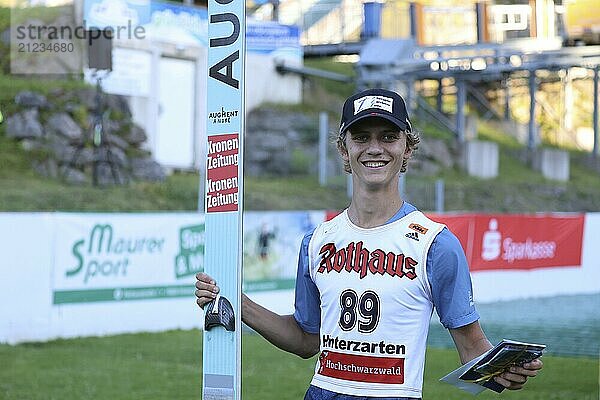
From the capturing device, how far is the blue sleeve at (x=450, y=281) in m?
4.02

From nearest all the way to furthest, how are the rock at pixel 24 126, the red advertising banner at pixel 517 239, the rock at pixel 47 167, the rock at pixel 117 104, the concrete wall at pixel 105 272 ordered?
the concrete wall at pixel 105 272, the red advertising banner at pixel 517 239, the rock at pixel 47 167, the rock at pixel 24 126, the rock at pixel 117 104

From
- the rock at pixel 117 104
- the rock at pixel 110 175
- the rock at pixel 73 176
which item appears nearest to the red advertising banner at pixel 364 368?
the rock at pixel 73 176

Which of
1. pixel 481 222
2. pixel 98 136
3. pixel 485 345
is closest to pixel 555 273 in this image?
pixel 481 222

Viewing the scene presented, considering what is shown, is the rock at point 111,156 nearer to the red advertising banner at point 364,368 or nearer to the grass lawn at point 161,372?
the grass lawn at point 161,372

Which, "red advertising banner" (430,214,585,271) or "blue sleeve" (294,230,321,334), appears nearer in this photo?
"blue sleeve" (294,230,321,334)

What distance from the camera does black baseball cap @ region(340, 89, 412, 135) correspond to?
4051 mm

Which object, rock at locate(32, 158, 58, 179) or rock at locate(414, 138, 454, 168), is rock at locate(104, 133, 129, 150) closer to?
rock at locate(32, 158, 58, 179)

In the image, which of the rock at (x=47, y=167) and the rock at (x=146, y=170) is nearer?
the rock at (x=47, y=167)

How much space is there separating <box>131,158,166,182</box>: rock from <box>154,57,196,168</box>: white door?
235cm

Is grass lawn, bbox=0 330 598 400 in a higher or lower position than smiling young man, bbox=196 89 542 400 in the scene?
lower

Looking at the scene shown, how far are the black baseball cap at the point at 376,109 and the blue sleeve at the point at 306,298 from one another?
1.58 ft

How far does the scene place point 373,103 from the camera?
4.08 metres

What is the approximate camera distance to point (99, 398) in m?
10.2

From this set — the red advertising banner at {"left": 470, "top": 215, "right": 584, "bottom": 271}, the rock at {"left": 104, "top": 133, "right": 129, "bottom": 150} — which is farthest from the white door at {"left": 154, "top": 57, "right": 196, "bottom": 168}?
the red advertising banner at {"left": 470, "top": 215, "right": 584, "bottom": 271}
